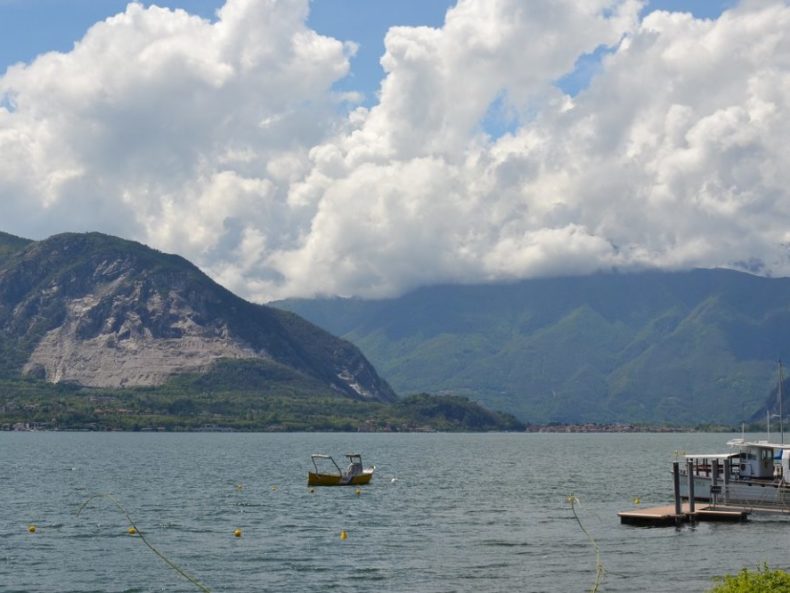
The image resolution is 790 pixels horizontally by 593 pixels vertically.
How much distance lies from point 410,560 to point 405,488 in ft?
237

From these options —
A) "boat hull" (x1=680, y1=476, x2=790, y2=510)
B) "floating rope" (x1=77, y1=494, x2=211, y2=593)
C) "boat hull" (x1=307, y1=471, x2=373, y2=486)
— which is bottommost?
"floating rope" (x1=77, y1=494, x2=211, y2=593)

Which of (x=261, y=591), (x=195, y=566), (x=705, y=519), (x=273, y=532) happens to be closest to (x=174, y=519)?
(x=273, y=532)

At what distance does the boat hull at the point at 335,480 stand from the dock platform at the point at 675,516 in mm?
63494

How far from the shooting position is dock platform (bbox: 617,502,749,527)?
96312mm

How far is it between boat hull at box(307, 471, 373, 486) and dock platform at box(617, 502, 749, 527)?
2500 inches

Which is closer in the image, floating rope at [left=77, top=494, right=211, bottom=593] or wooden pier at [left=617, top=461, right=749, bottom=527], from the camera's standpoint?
floating rope at [left=77, top=494, right=211, bottom=593]

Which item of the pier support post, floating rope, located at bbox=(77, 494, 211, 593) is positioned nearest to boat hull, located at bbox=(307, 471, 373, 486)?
floating rope, located at bbox=(77, 494, 211, 593)

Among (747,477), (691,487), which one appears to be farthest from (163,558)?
(747,477)

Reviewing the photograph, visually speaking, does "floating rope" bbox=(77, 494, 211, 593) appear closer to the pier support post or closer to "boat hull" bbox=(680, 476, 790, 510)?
the pier support post

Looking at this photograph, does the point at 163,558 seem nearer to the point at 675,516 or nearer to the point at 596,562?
the point at 596,562

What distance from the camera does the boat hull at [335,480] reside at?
155m

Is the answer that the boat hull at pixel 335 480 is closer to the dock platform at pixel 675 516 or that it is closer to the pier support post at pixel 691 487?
the dock platform at pixel 675 516

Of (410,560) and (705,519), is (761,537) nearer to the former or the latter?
(705,519)

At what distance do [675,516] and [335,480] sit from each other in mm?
69397
